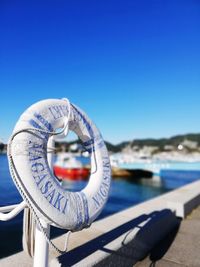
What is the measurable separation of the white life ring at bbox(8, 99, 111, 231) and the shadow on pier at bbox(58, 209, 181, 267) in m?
0.53

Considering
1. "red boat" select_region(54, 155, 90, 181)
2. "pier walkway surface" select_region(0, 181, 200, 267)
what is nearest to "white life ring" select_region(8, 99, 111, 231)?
"pier walkway surface" select_region(0, 181, 200, 267)

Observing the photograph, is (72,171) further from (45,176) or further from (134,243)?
(45,176)

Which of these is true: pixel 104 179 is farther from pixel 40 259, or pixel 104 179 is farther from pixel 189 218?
pixel 189 218

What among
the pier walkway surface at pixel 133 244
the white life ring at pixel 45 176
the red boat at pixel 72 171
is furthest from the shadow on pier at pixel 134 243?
the red boat at pixel 72 171

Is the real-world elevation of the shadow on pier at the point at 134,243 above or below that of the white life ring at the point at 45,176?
below

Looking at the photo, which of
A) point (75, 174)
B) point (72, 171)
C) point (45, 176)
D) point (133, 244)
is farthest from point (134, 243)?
point (72, 171)

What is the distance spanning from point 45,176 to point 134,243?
70.9 inches

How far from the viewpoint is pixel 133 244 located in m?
3.43

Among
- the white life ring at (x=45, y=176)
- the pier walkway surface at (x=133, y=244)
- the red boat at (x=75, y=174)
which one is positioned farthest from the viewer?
the red boat at (x=75, y=174)

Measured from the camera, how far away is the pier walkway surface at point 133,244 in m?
2.79

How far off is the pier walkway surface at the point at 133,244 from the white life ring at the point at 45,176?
526 millimetres

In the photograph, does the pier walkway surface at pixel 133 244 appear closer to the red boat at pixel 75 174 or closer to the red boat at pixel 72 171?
the red boat at pixel 75 174

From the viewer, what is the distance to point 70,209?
7.59ft

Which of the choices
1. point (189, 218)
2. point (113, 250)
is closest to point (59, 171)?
point (189, 218)
